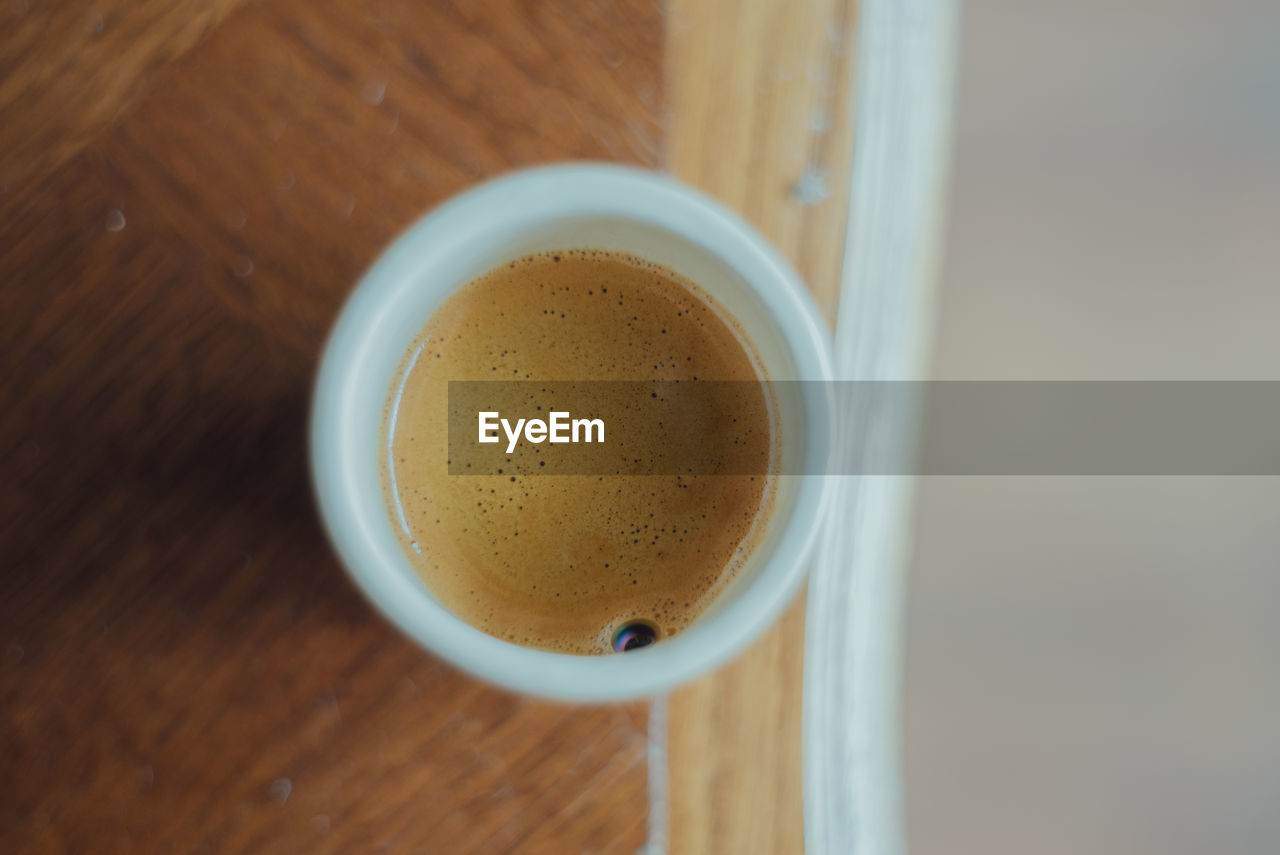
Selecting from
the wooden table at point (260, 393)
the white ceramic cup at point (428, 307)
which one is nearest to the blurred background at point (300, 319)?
the wooden table at point (260, 393)

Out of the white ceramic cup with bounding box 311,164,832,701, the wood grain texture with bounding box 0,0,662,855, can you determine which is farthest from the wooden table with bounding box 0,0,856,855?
the white ceramic cup with bounding box 311,164,832,701

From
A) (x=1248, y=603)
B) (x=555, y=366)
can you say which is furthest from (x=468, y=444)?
(x=1248, y=603)

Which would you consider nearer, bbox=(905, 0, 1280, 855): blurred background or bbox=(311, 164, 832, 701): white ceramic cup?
bbox=(311, 164, 832, 701): white ceramic cup

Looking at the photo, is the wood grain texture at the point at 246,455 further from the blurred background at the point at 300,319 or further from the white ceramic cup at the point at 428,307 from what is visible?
the white ceramic cup at the point at 428,307

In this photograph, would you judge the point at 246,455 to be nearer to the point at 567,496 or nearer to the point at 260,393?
the point at 260,393

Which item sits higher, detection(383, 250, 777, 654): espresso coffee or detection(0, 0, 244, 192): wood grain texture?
detection(0, 0, 244, 192): wood grain texture
